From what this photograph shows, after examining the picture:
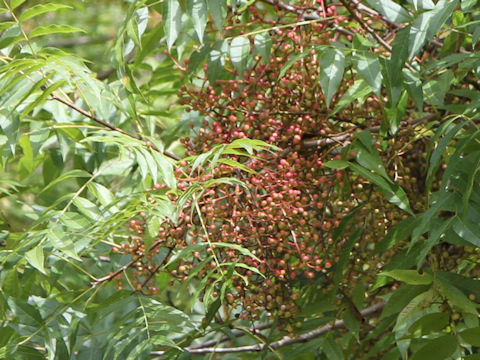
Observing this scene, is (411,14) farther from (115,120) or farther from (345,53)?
(115,120)

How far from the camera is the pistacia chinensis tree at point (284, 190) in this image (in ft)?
6.54

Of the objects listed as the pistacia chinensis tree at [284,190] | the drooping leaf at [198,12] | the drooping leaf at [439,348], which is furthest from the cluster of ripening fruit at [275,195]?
the drooping leaf at [439,348]

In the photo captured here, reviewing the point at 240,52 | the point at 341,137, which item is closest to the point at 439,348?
the point at 341,137

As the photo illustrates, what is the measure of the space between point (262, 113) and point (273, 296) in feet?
1.52

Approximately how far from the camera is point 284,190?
2.05m

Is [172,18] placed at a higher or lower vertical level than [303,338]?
higher

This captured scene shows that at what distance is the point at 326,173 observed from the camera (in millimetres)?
2377

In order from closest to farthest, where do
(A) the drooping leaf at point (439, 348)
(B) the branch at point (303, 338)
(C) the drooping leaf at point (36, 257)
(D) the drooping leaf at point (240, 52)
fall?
1. (A) the drooping leaf at point (439, 348)
2. (C) the drooping leaf at point (36, 257)
3. (D) the drooping leaf at point (240, 52)
4. (B) the branch at point (303, 338)

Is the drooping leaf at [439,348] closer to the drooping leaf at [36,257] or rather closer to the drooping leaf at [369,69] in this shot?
the drooping leaf at [369,69]

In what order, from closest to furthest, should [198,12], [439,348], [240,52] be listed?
1. [439,348]
2. [198,12]
3. [240,52]

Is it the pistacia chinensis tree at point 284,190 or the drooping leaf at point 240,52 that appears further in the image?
the drooping leaf at point 240,52

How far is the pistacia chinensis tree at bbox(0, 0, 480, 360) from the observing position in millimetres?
1993

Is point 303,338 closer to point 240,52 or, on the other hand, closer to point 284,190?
point 284,190

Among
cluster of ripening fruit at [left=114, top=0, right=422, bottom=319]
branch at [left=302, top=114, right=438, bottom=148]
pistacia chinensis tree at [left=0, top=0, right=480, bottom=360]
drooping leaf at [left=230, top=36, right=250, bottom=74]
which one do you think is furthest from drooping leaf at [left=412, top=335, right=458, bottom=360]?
drooping leaf at [left=230, top=36, right=250, bottom=74]
